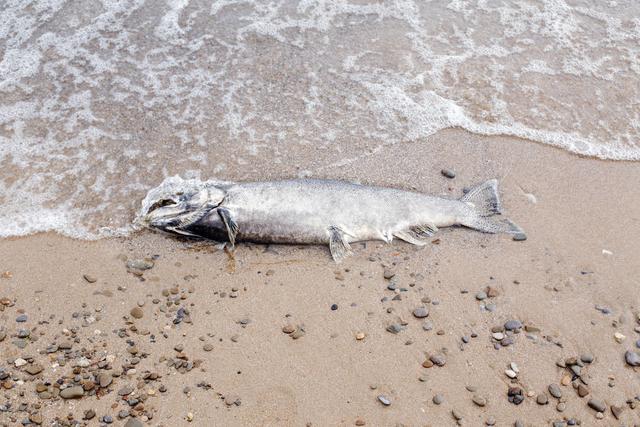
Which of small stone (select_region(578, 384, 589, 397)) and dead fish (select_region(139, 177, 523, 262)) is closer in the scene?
small stone (select_region(578, 384, 589, 397))

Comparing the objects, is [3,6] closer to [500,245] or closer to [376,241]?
[376,241]

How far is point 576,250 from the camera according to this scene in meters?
5.00

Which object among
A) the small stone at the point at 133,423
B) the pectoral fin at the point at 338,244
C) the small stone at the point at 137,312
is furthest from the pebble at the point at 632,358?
the small stone at the point at 137,312

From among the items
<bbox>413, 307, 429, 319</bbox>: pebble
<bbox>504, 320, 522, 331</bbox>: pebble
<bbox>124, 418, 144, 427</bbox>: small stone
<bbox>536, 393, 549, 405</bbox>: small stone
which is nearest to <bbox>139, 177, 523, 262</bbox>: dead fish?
<bbox>413, 307, 429, 319</bbox>: pebble

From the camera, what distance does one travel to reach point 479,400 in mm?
3781

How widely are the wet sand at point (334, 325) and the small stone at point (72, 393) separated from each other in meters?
0.04

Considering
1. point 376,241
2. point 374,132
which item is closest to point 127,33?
point 374,132

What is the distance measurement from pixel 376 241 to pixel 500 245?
3.91 ft

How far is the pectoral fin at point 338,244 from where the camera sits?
4.88 meters

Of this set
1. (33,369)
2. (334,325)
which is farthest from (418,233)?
(33,369)

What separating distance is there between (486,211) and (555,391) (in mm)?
1959

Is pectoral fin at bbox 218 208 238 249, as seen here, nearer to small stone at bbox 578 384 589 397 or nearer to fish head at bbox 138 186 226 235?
fish head at bbox 138 186 226 235

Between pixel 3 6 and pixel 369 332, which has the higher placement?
pixel 3 6

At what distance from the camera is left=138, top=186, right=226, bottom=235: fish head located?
507 centimetres
